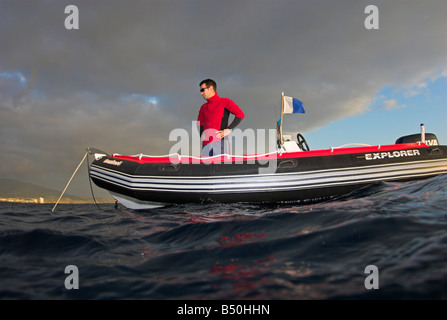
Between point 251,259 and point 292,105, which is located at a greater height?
point 292,105

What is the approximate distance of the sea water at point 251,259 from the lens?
1.62 meters

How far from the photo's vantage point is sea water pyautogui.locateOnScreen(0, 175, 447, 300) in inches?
63.6

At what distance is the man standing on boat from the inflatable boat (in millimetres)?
306

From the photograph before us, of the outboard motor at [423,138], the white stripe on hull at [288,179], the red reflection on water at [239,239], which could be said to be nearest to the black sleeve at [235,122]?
the white stripe on hull at [288,179]

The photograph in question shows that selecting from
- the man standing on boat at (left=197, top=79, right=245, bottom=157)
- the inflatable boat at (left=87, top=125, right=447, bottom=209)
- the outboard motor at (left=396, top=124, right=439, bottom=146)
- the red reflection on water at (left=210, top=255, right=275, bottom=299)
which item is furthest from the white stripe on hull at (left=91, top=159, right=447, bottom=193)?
the red reflection on water at (left=210, top=255, right=275, bottom=299)

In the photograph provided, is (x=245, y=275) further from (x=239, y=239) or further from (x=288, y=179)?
(x=288, y=179)

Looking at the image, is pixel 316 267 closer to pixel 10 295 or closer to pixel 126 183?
pixel 10 295

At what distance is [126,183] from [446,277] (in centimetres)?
547

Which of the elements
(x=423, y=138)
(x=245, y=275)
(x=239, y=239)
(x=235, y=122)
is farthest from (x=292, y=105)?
(x=245, y=275)

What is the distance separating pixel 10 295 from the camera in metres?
1.71

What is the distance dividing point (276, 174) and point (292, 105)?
3.42 m

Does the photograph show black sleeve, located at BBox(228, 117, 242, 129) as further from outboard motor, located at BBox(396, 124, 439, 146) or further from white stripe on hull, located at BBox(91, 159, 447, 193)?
outboard motor, located at BBox(396, 124, 439, 146)

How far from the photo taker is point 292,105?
802cm
